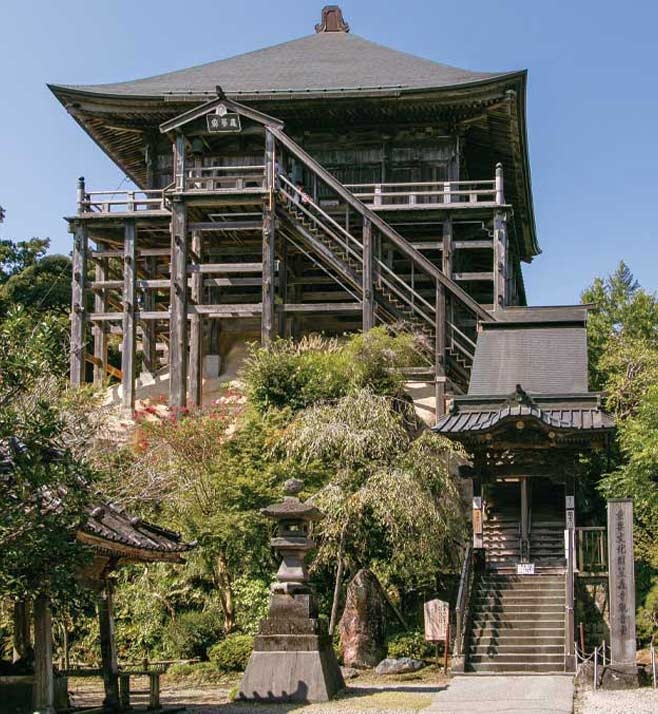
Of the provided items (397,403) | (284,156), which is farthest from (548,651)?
(284,156)

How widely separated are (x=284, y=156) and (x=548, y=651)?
17323 mm

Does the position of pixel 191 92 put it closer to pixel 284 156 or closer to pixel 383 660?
pixel 284 156

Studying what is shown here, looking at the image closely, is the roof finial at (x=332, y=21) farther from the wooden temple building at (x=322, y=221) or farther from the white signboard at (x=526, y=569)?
the white signboard at (x=526, y=569)

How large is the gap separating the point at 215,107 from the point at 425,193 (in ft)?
19.2

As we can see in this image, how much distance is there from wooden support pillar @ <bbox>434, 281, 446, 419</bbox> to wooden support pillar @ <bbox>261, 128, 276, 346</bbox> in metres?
4.22

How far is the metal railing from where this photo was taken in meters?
33.2

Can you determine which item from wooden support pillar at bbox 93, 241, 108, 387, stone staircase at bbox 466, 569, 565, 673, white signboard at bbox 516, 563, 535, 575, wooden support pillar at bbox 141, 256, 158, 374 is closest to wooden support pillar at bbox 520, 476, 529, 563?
white signboard at bbox 516, 563, 535, 575

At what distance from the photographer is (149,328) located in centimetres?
3825

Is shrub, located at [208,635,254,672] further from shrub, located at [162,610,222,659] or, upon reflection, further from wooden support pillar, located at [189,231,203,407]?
wooden support pillar, located at [189,231,203,407]

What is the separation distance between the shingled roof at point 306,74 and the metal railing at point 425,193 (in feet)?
8.34

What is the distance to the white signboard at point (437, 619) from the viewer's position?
2208cm

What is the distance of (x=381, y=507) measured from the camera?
24.0 m

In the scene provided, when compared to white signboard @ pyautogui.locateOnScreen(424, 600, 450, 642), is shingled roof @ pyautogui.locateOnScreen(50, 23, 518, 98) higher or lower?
higher

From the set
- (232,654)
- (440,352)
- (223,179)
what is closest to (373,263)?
(440,352)
